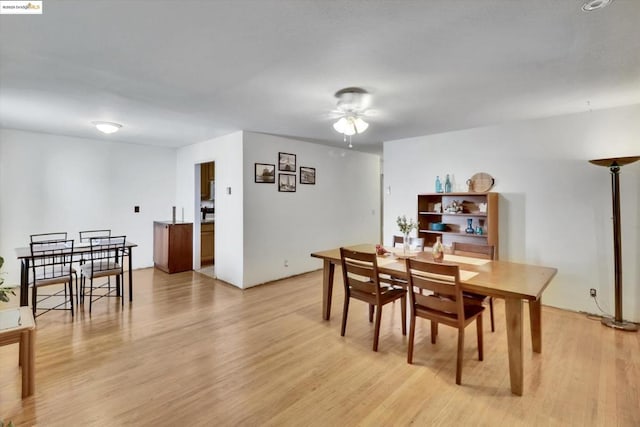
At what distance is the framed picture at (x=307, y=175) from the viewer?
5168mm

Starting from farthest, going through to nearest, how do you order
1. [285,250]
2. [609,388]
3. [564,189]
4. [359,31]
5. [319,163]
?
[319,163], [285,250], [564,189], [609,388], [359,31]

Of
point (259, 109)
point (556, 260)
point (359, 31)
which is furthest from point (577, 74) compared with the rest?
point (259, 109)

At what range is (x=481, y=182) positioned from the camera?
4.11 metres

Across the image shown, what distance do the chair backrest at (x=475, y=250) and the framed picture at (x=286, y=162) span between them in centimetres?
279

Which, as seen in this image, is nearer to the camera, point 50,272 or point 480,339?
point 480,339

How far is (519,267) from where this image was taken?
2.60m

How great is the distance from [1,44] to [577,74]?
13.6ft

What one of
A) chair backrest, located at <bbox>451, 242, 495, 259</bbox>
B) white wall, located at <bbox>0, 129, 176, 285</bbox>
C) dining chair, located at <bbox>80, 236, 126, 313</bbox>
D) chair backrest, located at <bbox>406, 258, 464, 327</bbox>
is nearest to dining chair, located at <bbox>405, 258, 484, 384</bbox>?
chair backrest, located at <bbox>406, 258, 464, 327</bbox>

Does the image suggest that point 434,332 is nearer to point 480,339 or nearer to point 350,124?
point 480,339

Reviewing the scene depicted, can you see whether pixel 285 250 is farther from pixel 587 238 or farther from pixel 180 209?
pixel 587 238

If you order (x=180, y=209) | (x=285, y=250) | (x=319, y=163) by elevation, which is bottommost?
(x=285, y=250)

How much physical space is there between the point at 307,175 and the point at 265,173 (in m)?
0.88

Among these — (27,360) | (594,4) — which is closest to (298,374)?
(27,360)

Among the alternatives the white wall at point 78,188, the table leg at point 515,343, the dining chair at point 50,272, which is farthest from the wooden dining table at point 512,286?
the white wall at point 78,188
